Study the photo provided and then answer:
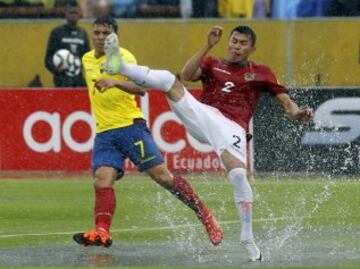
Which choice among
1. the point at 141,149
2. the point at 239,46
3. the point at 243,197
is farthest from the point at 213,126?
the point at 141,149

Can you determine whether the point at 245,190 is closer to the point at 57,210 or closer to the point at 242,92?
the point at 242,92

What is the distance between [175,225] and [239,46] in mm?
3292

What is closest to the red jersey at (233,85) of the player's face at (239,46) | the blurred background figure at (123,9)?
the player's face at (239,46)

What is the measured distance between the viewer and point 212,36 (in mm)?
11930

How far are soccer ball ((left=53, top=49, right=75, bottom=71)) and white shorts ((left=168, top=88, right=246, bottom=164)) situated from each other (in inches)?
431

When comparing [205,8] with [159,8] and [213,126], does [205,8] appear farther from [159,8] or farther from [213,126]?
[213,126]

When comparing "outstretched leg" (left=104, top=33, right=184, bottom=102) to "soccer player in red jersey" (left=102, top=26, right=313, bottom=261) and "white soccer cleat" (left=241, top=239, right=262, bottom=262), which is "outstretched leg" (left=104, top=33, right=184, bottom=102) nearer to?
"soccer player in red jersey" (left=102, top=26, right=313, bottom=261)

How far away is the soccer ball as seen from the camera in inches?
901

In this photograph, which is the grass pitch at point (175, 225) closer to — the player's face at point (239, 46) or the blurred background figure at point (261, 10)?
the player's face at point (239, 46)

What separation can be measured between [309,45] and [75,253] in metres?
11.2

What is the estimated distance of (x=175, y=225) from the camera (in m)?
15.0

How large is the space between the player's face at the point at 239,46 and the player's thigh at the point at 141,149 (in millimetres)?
1362

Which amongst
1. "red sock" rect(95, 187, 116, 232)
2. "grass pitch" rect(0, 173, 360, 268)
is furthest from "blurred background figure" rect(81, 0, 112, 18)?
"red sock" rect(95, 187, 116, 232)

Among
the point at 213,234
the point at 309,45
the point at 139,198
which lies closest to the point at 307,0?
the point at 309,45
